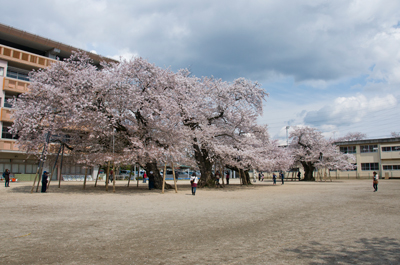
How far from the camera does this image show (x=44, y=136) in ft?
68.5

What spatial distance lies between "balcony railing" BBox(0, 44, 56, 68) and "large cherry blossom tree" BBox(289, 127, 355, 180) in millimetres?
43958

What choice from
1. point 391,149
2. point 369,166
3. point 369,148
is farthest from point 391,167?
point 369,148

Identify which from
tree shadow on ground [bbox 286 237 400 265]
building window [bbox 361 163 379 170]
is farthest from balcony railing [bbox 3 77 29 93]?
building window [bbox 361 163 379 170]

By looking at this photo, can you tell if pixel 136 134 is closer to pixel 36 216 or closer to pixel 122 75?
pixel 122 75

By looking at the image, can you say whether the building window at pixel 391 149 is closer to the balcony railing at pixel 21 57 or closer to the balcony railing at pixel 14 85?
the balcony railing at pixel 21 57

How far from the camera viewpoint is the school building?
37562 millimetres

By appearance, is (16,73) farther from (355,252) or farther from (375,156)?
(375,156)

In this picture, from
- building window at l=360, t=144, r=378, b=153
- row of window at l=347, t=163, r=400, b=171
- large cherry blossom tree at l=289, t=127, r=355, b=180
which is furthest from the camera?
building window at l=360, t=144, r=378, b=153

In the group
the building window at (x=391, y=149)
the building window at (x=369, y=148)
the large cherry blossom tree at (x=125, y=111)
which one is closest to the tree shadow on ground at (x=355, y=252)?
the large cherry blossom tree at (x=125, y=111)

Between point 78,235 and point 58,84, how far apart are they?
16.0 metres

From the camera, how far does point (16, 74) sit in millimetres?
40438

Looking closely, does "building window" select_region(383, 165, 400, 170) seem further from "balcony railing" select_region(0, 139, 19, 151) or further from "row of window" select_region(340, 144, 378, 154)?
"balcony railing" select_region(0, 139, 19, 151)

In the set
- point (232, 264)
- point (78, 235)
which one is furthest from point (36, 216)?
point (232, 264)

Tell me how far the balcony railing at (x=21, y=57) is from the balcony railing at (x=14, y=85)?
9.64ft
